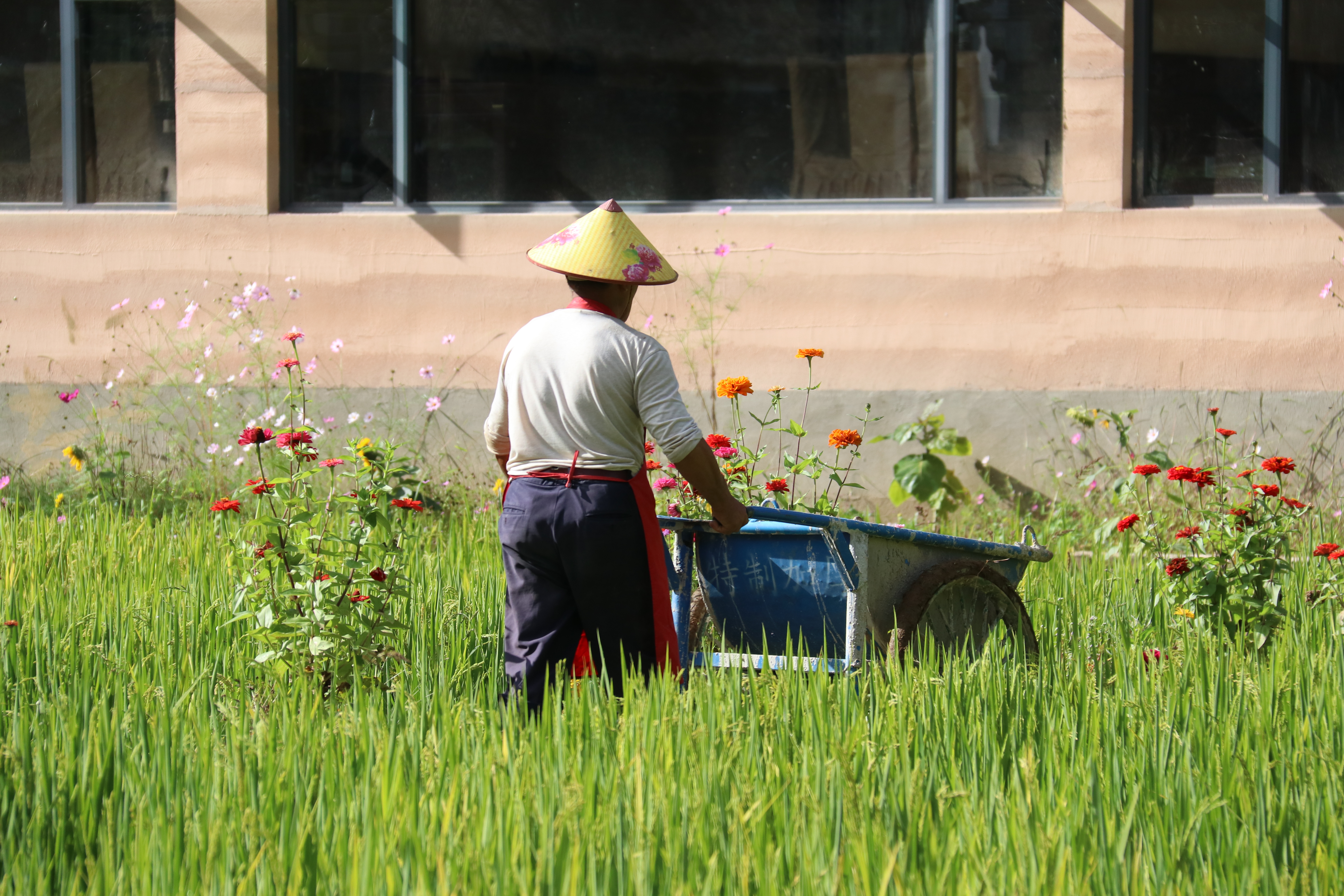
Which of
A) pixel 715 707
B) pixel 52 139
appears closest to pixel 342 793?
pixel 715 707

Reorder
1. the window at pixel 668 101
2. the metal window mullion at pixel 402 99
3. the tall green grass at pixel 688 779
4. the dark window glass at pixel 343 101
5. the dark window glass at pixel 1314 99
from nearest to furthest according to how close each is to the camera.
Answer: the tall green grass at pixel 688 779 → the dark window glass at pixel 1314 99 → the window at pixel 668 101 → the metal window mullion at pixel 402 99 → the dark window glass at pixel 343 101

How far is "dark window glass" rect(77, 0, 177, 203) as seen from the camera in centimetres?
756

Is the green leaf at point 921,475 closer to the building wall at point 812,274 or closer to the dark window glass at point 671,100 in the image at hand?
the building wall at point 812,274

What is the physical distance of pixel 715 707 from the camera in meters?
2.96

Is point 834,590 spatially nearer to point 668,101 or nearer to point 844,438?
point 844,438

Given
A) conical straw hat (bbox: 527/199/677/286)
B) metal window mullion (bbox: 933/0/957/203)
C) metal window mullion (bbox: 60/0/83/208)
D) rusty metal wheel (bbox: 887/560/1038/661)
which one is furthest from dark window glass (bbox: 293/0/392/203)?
rusty metal wheel (bbox: 887/560/1038/661)

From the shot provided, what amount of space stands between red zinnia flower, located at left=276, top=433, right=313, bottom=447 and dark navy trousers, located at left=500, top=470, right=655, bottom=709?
24.9 inches

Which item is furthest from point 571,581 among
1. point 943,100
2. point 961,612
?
point 943,100

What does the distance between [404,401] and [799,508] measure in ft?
10.6

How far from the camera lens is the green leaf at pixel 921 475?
6594mm

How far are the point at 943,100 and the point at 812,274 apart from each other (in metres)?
1.12

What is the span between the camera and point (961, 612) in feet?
12.3

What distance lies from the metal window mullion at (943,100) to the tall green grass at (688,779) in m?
3.75

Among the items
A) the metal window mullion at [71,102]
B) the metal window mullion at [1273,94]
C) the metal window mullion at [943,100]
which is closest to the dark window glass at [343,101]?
the metal window mullion at [71,102]
